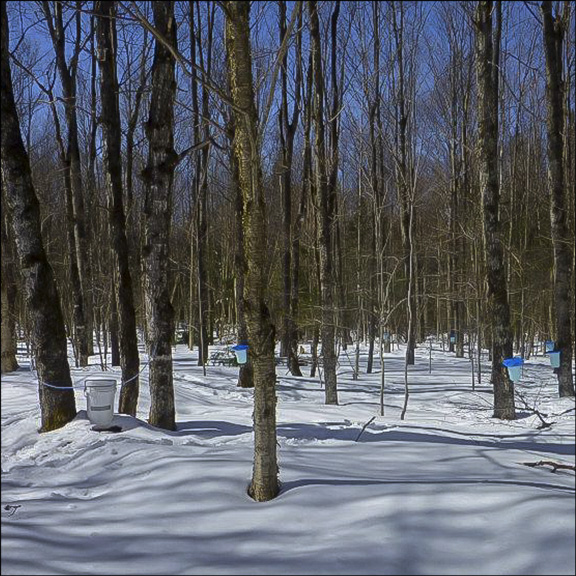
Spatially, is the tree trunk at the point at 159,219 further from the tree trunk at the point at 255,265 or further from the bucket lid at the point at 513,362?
the bucket lid at the point at 513,362

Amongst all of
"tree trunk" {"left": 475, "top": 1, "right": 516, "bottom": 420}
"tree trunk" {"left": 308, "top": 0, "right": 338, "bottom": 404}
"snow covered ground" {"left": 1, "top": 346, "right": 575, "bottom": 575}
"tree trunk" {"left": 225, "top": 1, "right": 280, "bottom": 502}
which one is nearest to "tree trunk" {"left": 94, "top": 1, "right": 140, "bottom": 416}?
"snow covered ground" {"left": 1, "top": 346, "right": 575, "bottom": 575}

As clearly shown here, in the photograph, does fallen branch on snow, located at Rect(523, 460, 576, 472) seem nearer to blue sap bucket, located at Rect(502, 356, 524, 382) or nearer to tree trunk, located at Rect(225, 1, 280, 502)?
tree trunk, located at Rect(225, 1, 280, 502)

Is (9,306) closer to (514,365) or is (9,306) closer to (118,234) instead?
(118,234)

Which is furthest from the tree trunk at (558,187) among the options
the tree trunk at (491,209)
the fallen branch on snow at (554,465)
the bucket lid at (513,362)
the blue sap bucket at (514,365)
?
the fallen branch on snow at (554,465)

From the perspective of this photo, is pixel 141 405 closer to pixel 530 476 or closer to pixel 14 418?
pixel 14 418

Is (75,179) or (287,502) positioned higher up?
(75,179)

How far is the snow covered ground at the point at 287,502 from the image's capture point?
2.37 m

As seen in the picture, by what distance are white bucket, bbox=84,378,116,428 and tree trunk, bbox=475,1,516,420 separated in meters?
4.93

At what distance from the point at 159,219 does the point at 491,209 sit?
174 inches

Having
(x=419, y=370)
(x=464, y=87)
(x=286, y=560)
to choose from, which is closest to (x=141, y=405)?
(x=286, y=560)

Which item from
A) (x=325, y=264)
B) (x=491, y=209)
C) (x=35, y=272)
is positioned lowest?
(x=35, y=272)

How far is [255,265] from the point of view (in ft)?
11.3

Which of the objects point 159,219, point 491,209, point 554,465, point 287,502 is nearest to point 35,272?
point 159,219

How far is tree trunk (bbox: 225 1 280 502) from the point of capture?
3.41 m
